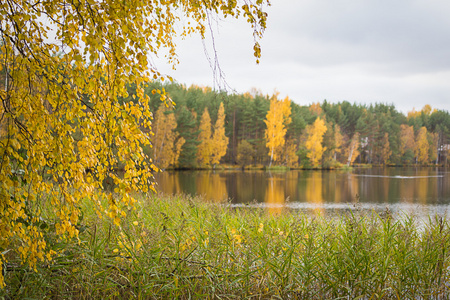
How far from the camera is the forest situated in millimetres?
39431

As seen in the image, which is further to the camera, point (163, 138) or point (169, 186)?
point (163, 138)

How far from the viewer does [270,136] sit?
137 feet

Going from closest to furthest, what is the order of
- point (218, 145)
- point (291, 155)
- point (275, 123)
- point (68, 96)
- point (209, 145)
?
point (68, 96) < point (275, 123) < point (209, 145) < point (218, 145) < point (291, 155)

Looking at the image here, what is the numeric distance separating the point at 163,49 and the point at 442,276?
4.19 m

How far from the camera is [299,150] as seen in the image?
156 ft

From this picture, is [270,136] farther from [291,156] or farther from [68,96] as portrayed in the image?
[68,96]

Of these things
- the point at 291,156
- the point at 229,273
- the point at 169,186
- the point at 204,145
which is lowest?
the point at 169,186

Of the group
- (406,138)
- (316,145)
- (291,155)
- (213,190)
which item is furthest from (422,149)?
(213,190)

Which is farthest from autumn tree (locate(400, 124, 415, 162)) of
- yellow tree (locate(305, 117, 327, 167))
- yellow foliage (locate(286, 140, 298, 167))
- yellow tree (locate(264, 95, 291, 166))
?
yellow tree (locate(264, 95, 291, 166))

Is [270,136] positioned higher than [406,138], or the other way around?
[406,138]

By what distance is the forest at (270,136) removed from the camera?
3943cm

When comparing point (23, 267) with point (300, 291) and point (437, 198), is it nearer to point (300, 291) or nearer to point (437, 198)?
point (300, 291)

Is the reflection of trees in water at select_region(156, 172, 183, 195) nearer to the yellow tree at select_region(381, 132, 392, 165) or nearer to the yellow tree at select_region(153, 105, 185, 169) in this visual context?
the yellow tree at select_region(153, 105, 185, 169)

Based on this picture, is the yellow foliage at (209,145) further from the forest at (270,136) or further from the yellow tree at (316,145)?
the yellow tree at (316,145)
